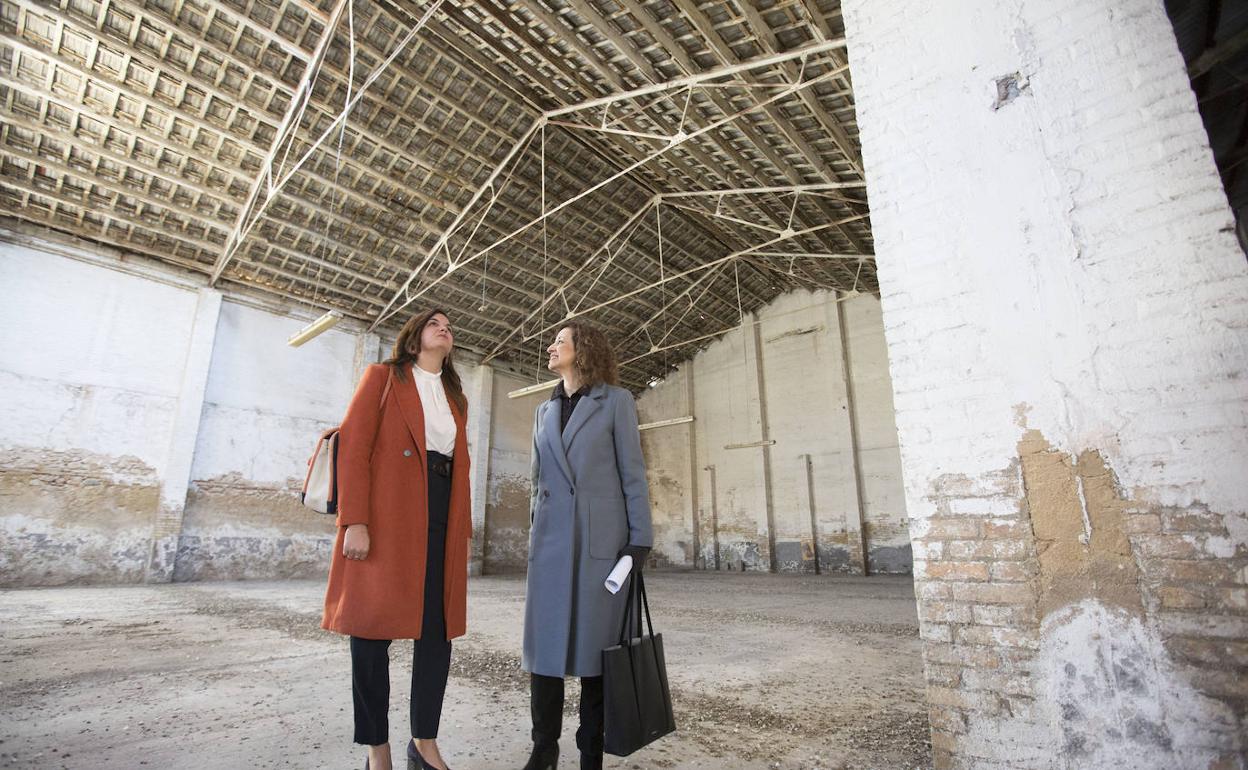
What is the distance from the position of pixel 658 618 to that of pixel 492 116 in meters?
8.14

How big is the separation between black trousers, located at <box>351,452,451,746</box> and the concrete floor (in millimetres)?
409

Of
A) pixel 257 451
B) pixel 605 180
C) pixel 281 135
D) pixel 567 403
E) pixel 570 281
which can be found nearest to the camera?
pixel 567 403

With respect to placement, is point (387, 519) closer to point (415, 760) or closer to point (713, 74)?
point (415, 760)

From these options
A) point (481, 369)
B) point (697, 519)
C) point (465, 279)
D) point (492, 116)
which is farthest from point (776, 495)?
point (492, 116)

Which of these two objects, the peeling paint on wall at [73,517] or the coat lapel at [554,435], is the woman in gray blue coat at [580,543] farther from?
the peeling paint on wall at [73,517]

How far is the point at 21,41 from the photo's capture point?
7.30m

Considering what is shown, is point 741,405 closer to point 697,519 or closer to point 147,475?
point 697,519

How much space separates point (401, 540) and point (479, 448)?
44.9 feet

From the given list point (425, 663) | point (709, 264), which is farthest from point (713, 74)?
point (425, 663)

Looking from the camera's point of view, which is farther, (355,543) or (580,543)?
(580,543)

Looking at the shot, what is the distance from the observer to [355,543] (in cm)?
175

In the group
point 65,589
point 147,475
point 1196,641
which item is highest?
point 147,475

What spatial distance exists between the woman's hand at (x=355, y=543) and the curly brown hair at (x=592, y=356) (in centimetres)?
89

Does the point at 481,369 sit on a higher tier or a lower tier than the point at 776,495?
higher
